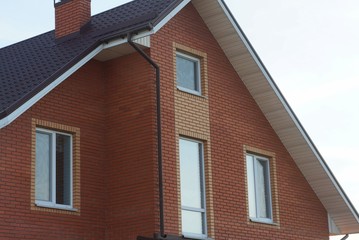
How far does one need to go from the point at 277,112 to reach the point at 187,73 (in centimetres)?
271

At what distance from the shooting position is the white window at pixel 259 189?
19.3m

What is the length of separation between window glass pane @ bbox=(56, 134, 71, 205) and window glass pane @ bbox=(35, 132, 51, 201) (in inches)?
8.8

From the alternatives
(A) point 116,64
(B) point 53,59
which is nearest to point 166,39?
(A) point 116,64

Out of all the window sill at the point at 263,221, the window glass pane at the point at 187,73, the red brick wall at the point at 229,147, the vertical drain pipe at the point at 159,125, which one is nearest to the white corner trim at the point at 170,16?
the red brick wall at the point at 229,147

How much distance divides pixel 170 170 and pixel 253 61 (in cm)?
363

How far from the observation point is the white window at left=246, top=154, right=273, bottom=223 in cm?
1933

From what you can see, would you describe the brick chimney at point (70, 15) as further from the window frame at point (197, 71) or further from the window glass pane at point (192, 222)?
the window glass pane at point (192, 222)

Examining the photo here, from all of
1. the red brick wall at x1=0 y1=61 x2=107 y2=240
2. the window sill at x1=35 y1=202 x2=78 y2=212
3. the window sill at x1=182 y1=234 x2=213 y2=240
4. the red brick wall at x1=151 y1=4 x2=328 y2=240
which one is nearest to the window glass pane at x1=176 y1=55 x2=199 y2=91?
the red brick wall at x1=151 y1=4 x2=328 y2=240

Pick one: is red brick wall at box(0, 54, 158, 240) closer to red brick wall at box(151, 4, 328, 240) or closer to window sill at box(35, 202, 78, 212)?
window sill at box(35, 202, 78, 212)

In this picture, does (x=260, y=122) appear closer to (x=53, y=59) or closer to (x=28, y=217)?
(x=53, y=59)

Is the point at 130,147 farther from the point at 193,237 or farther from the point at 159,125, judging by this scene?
the point at 193,237

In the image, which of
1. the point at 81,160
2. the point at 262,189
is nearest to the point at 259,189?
the point at 262,189

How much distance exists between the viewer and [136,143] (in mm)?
16922

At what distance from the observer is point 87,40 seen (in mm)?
17500
